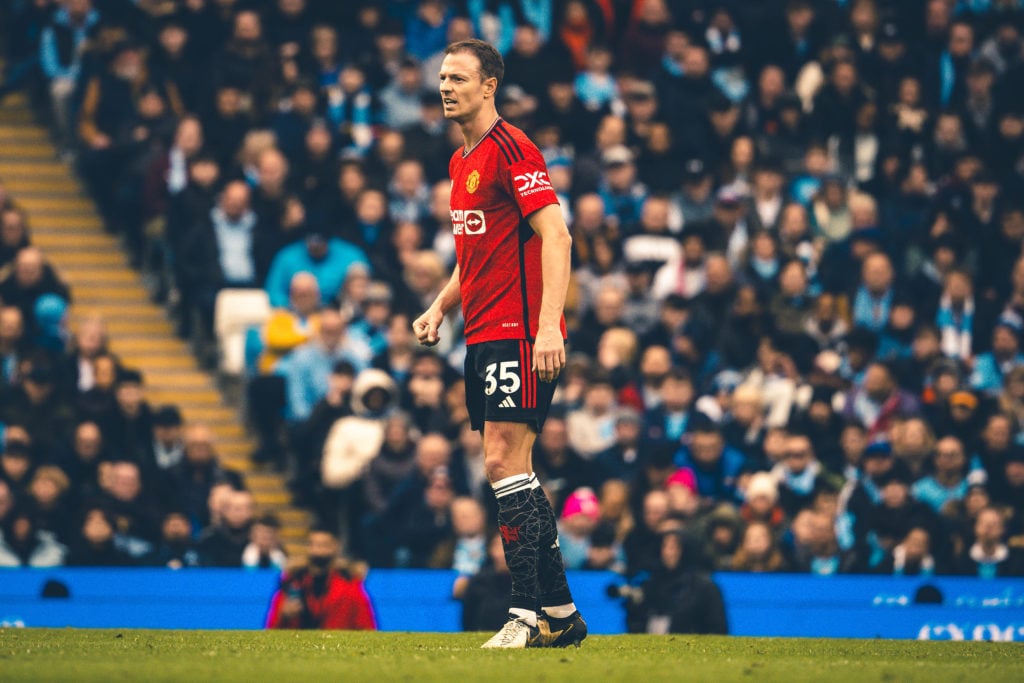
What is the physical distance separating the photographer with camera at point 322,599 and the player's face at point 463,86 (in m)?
4.47

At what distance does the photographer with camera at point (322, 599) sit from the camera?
11406 mm

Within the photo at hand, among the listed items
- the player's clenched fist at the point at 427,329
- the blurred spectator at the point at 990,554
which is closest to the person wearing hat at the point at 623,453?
the blurred spectator at the point at 990,554

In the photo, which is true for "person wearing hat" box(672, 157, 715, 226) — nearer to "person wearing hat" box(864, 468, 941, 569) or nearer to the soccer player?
"person wearing hat" box(864, 468, 941, 569)

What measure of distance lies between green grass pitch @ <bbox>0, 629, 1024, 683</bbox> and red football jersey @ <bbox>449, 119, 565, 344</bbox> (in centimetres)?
142

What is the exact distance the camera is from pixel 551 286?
752 cm

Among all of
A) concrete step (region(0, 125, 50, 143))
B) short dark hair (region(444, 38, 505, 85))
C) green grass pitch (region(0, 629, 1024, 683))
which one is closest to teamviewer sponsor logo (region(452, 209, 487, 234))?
short dark hair (region(444, 38, 505, 85))

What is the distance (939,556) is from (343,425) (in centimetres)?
463

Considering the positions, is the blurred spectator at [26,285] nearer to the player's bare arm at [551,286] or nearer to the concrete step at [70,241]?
the concrete step at [70,241]

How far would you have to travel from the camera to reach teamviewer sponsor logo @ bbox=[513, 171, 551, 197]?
7.65m

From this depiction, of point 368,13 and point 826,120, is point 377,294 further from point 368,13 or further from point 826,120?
point 826,120

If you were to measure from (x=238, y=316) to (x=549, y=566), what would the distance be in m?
7.78

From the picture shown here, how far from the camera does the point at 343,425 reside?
13969 millimetres

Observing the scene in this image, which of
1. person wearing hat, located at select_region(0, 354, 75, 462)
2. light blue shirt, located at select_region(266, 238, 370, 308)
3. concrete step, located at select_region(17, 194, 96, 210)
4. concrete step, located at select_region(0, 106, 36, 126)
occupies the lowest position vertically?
person wearing hat, located at select_region(0, 354, 75, 462)

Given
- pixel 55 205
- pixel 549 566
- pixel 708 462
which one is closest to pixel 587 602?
pixel 708 462
